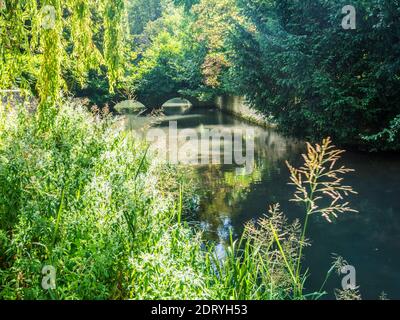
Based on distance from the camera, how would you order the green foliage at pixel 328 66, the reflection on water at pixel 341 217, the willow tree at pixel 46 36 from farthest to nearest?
the green foliage at pixel 328 66 → the willow tree at pixel 46 36 → the reflection on water at pixel 341 217

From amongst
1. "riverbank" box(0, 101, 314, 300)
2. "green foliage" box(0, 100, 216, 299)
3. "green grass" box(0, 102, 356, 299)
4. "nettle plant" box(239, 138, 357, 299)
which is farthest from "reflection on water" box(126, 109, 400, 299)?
"green foliage" box(0, 100, 216, 299)

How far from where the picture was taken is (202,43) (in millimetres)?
26453

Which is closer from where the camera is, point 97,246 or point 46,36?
point 97,246

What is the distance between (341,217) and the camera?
733 cm

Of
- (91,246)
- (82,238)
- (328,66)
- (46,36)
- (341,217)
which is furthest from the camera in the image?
(328,66)

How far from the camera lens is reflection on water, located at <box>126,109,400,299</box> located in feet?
17.5

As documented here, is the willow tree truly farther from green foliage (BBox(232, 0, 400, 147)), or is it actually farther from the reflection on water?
green foliage (BBox(232, 0, 400, 147))

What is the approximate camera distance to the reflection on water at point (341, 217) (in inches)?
210

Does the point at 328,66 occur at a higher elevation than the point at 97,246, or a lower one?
higher

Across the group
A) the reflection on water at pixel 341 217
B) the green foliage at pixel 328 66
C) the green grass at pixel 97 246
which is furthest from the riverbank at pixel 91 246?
the green foliage at pixel 328 66

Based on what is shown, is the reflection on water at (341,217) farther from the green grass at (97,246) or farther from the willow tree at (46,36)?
the willow tree at (46,36)

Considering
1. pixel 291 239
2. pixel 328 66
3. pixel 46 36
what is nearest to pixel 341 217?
pixel 291 239

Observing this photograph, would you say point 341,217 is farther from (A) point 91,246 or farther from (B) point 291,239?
(A) point 91,246
